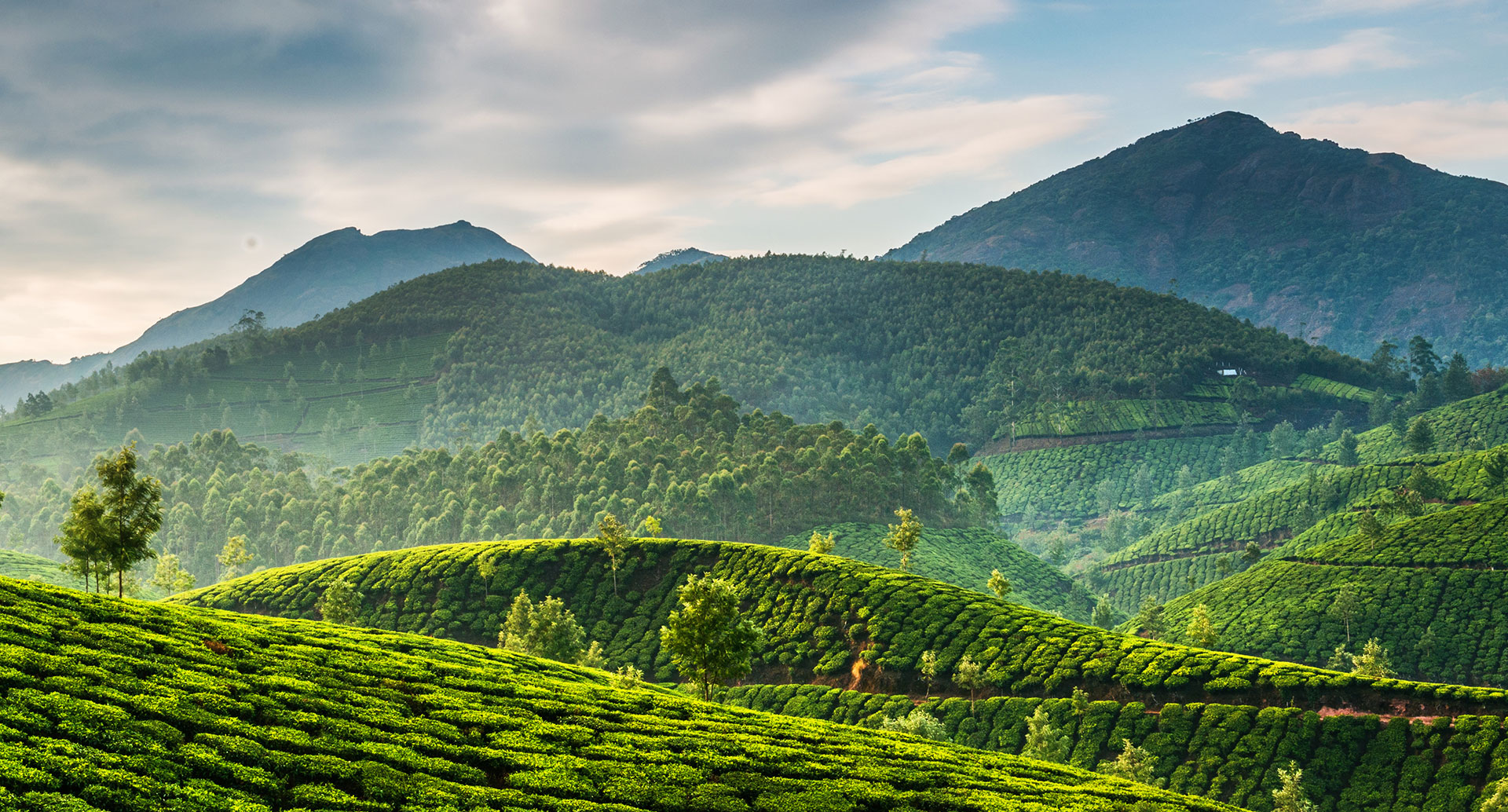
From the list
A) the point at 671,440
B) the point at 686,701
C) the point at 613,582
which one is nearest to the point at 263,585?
the point at 613,582

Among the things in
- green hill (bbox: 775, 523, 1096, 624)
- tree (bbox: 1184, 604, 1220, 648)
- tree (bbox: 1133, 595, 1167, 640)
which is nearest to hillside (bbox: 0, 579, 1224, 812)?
tree (bbox: 1184, 604, 1220, 648)

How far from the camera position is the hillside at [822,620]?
6688 centimetres

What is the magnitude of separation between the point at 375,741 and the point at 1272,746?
59.8 m

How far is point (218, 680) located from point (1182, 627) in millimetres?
114253

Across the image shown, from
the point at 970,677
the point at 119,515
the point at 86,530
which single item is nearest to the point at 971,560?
the point at 970,677

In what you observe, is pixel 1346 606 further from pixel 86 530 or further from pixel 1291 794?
pixel 86 530

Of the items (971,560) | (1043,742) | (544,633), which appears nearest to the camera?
(1043,742)

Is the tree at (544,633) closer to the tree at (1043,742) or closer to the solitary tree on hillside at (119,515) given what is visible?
the solitary tree on hillside at (119,515)

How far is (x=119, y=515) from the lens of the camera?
6638 centimetres

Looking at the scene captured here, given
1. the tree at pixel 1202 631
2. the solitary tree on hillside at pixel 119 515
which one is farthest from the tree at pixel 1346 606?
the solitary tree on hillside at pixel 119 515

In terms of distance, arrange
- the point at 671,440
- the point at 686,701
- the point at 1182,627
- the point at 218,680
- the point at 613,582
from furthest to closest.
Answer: the point at 671,440 < the point at 1182,627 < the point at 613,582 < the point at 686,701 < the point at 218,680

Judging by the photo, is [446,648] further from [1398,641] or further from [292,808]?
[1398,641]

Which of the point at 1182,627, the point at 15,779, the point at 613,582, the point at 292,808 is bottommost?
the point at 1182,627

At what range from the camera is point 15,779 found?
72.8 ft
